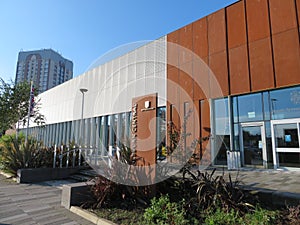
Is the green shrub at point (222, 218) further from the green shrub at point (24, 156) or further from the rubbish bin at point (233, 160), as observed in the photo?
the green shrub at point (24, 156)

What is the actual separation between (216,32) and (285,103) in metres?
4.60

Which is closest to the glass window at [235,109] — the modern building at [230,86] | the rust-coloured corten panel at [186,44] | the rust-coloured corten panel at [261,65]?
the modern building at [230,86]

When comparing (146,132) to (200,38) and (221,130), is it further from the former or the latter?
(200,38)

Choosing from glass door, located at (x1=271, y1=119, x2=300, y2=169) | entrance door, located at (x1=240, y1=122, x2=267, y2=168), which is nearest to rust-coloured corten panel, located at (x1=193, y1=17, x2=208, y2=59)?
entrance door, located at (x1=240, y1=122, x2=267, y2=168)

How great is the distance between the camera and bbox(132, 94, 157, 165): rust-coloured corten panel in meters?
4.54

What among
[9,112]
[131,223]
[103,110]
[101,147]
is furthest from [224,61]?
[9,112]

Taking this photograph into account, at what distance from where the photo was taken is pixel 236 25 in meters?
9.61

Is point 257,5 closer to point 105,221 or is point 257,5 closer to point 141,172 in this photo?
point 141,172

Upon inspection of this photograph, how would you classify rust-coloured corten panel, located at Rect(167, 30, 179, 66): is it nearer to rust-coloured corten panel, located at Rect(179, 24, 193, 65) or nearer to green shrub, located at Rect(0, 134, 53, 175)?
rust-coloured corten panel, located at Rect(179, 24, 193, 65)

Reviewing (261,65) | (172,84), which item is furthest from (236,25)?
(172,84)

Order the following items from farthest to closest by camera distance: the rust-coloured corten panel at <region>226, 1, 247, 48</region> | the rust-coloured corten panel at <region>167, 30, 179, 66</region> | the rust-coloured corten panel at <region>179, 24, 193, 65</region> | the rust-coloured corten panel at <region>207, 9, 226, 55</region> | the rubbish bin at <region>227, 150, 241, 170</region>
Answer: the rust-coloured corten panel at <region>167, 30, 179, 66</region>
the rust-coloured corten panel at <region>179, 24, 193, 65</region>
the rust-coloured corten panel at <region>207, 9, 226, 55</region>
the rust-coloured corten panel at <region>226, 1, 247, 48</region>
the rubbish bin at <region>227, 150, 241, 170</region>

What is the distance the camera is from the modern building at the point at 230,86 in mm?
7910

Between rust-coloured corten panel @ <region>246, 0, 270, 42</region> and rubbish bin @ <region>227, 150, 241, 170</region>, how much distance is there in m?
5.01

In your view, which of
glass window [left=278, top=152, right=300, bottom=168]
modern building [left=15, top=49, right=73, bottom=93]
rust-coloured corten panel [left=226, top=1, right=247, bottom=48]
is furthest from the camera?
modern building [left=15, top=49, right=73, bottom=93]
